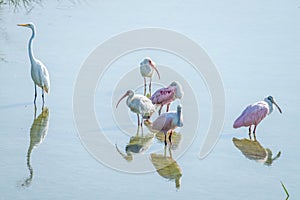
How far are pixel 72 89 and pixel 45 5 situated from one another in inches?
217

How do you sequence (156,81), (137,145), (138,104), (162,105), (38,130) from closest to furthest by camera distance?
(137,145)
(38,130)
(138,104)
(162,105)
(156,81)

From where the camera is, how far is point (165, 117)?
750 centimetres

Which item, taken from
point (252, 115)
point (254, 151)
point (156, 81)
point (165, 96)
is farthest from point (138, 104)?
point (156, 81)

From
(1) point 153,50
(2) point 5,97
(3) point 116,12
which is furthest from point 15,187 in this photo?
(3) point 116,12

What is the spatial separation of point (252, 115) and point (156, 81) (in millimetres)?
2321

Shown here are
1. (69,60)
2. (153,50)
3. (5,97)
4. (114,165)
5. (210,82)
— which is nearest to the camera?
(114,165)

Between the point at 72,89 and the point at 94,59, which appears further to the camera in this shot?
the point at 94,59

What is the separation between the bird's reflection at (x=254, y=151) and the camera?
7199 millimetres

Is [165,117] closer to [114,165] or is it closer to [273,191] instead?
[114,165]

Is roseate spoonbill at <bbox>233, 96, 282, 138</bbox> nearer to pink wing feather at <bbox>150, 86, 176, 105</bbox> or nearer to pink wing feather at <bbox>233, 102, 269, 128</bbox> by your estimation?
pink wing feather at <bbox>233, 102, 269, 128</bbox>

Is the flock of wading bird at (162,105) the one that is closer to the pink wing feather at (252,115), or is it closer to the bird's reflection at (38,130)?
the pink wing feather at (252,115)

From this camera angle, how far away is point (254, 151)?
744 centimetres

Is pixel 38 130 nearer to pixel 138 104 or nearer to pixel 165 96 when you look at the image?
pixel 138 104

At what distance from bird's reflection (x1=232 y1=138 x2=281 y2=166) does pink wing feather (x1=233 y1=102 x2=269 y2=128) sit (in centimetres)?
19
